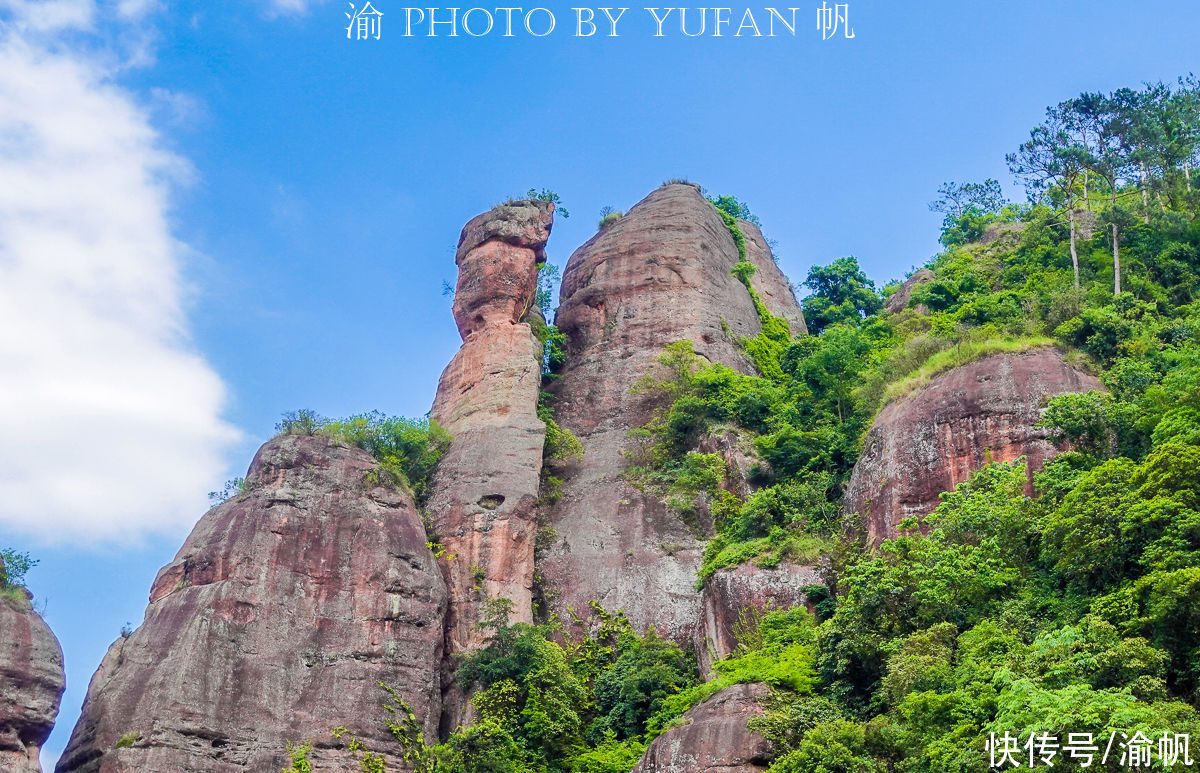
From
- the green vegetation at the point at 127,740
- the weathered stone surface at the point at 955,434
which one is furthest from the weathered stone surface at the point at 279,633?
the weathered stone surface at the point at 955,434

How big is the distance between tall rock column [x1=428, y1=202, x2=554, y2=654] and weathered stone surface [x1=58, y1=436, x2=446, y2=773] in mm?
1321

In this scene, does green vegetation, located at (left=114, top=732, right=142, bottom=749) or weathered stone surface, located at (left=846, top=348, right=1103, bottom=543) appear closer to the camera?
green vegetation, located at (left=114, top=732, right=142, bottom=749)

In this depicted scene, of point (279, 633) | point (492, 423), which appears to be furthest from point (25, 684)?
point (492, 423)

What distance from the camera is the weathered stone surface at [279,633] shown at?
30125mm

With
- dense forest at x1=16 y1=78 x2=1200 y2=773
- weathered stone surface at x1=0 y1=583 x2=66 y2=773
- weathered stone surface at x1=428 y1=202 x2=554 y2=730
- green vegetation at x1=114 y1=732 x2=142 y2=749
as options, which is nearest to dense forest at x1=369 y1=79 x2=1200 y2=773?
dense forest at x1=16 y1=78 x2=1200 y2=773

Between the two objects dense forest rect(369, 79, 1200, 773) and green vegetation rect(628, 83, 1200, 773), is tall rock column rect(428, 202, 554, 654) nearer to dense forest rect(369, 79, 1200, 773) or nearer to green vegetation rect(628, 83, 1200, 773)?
dense forest rect(369, 79, 1200, 773)

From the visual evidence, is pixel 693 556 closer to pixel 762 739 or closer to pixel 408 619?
pixel 408 619

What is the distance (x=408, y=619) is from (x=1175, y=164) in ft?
89.5

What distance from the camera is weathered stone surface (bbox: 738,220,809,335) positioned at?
5353cm

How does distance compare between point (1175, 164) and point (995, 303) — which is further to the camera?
point (1175, 164)

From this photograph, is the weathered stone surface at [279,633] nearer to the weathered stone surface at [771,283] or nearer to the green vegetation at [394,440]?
the green vegetation at [394,440]

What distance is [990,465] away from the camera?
29812 mm

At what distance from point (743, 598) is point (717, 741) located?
5.67 meters

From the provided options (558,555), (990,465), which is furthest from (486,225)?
(990,465)
